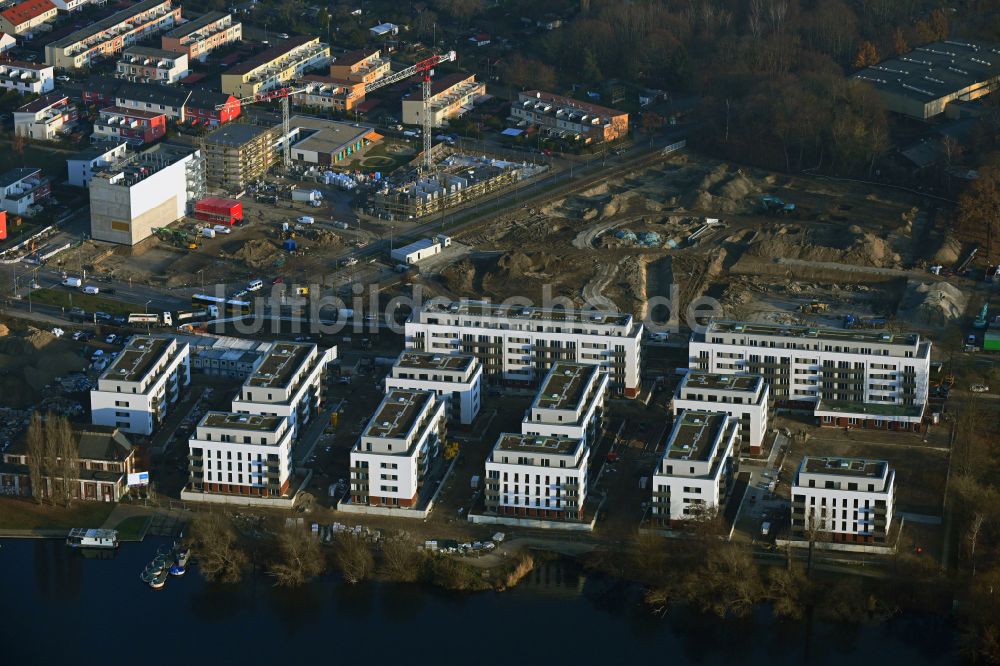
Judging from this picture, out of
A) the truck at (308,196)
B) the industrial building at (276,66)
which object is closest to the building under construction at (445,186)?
the truck at (308,196)

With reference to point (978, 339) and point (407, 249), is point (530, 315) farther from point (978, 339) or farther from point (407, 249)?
point (978, 339)

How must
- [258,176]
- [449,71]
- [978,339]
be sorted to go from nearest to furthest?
1. [978,339]
2. [258,176]
3. [449,71]

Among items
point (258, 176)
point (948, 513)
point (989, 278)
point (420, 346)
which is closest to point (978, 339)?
point (989, 278)

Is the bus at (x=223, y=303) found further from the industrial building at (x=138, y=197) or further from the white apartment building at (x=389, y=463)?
the white apartment building at (x=389, y=463)

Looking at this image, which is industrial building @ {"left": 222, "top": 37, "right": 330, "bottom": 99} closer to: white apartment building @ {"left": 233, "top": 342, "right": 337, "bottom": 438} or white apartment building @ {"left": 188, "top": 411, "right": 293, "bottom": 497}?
white apartment building @ {"left": 233, "top": 342, "right": 337, "bottom": 438}

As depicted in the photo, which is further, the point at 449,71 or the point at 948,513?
the point at 449,71
